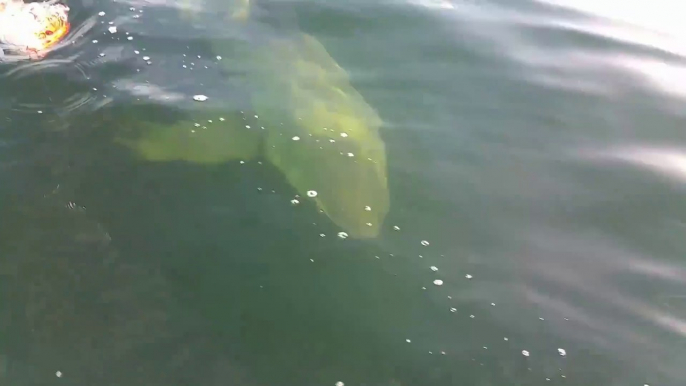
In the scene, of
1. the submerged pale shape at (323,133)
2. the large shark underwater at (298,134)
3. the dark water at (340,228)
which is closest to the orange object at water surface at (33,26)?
the dark water at (340,228)

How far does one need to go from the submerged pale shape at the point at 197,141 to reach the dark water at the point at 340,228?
0.02 meters

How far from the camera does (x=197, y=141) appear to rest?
3580 millimetres

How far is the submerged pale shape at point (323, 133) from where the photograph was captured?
10.7 feet

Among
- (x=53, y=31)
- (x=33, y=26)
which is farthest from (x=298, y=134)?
(x=33, y=26)

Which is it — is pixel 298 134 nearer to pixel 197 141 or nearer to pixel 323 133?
pixel 323 133

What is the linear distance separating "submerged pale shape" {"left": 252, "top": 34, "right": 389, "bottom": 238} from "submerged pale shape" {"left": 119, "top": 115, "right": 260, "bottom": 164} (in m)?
0.18

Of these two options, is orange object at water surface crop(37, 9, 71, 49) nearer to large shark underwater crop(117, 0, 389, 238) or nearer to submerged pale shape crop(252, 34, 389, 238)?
large shark underwater crop(117, 0, 389, 238)

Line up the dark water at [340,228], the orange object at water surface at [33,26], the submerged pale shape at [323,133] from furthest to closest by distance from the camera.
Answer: the orange object at water surface at [33,26] → the submerged pale shape at [323,133] → the dark water at [340,228]

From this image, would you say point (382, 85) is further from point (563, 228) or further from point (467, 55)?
point (563, 228)

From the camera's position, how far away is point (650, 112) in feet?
12.9

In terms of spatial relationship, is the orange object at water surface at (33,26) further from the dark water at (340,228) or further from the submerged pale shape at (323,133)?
the submerged pale shape at (323,133)

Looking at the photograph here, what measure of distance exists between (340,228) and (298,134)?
0.88 m

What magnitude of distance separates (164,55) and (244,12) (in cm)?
95

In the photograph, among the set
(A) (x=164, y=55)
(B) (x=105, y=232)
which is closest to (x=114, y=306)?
(B) (x=105, y=232)
